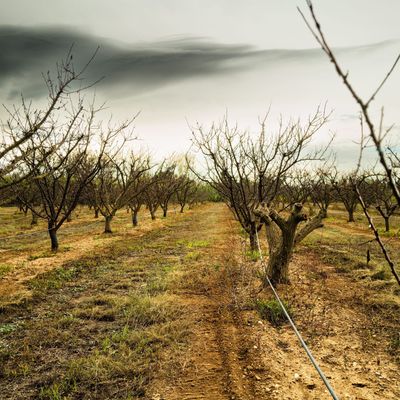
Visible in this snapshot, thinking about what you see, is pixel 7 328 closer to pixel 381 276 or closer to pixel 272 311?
pixel 272 311

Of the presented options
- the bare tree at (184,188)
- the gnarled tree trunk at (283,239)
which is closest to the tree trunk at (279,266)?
the gnarled tree trunk at (283,239)

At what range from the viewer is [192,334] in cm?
503

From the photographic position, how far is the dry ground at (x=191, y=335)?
3752 millimetres

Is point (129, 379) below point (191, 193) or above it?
below

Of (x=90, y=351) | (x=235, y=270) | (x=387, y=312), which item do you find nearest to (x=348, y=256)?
(x=235, y=270)

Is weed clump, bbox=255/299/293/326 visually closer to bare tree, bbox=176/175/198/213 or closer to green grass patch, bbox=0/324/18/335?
green grass patch, bbox=0/324/18/335

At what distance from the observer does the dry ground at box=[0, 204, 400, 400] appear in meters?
3.75

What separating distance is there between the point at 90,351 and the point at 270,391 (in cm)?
253

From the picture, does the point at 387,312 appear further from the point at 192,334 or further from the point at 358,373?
the point at 192,334

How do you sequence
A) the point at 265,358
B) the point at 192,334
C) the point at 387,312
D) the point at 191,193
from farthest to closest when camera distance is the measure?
the point at 191,193 → the point at 387,312 → the point at 192,334 → the point at 265,358

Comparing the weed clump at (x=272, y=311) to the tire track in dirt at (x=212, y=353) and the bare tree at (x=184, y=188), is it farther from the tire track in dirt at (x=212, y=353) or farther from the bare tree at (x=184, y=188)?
the bare tree at (x=184, y=188)

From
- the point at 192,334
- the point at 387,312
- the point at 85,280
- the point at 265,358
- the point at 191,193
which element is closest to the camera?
the point at 265,358

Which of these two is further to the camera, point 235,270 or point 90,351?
point 235,270

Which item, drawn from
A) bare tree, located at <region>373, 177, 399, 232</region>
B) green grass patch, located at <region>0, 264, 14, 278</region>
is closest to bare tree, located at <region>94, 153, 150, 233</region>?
green grass patch, located at <region>0, 264, 14, 278</region>
